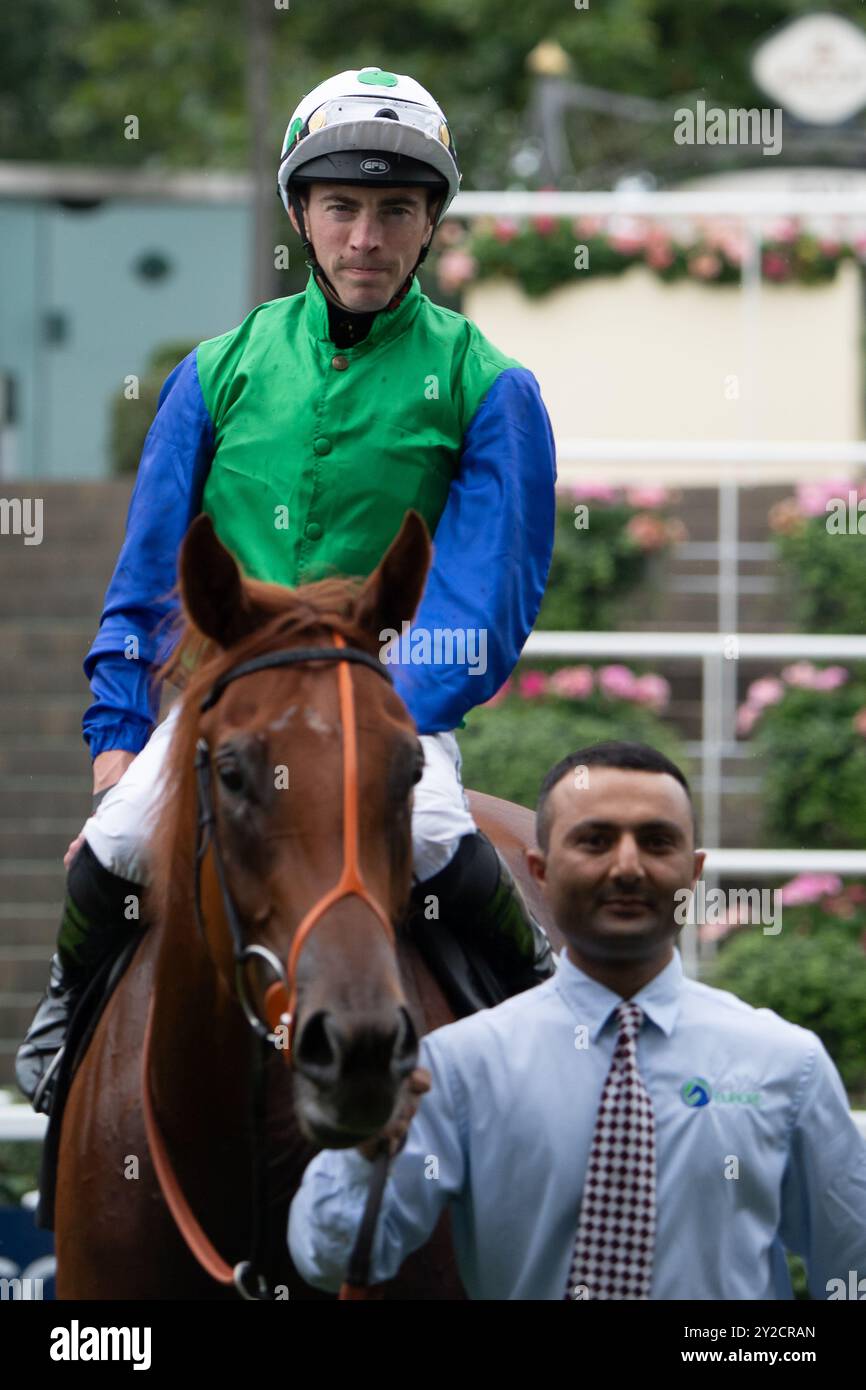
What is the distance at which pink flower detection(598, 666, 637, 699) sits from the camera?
25.5ft

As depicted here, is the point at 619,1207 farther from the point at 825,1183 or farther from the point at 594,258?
the point at 594,258

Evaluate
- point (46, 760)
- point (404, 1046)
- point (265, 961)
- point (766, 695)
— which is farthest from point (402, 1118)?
point (46, 760)

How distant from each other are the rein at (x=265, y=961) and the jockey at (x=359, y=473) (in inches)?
18.4

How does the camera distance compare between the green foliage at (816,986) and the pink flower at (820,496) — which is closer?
the green foliage at (816,986)

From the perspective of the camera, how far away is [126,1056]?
10.8 feet

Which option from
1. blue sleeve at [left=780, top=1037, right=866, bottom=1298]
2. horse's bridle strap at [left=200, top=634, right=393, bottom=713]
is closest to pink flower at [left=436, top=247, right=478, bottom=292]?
horse's bridle strap at [left=200, top=634, right=393, bottom=713]

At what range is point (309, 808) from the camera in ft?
8.31

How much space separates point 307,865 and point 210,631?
418 millimetres

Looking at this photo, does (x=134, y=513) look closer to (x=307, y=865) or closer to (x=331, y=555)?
(x=331, y=555)

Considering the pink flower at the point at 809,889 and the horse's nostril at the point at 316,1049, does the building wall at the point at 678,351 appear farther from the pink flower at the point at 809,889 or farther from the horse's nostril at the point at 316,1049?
the horse's nostril at the point at 316,1049

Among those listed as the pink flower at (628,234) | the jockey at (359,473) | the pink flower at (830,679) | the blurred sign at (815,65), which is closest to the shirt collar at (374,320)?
the jockey at (359,473)

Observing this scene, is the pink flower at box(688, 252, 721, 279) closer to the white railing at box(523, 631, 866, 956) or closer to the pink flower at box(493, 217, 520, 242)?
the pink flower at box(493, 217, 520, 242)

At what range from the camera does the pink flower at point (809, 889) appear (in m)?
7.00

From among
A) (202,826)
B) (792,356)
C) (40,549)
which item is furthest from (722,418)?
(202,826)
